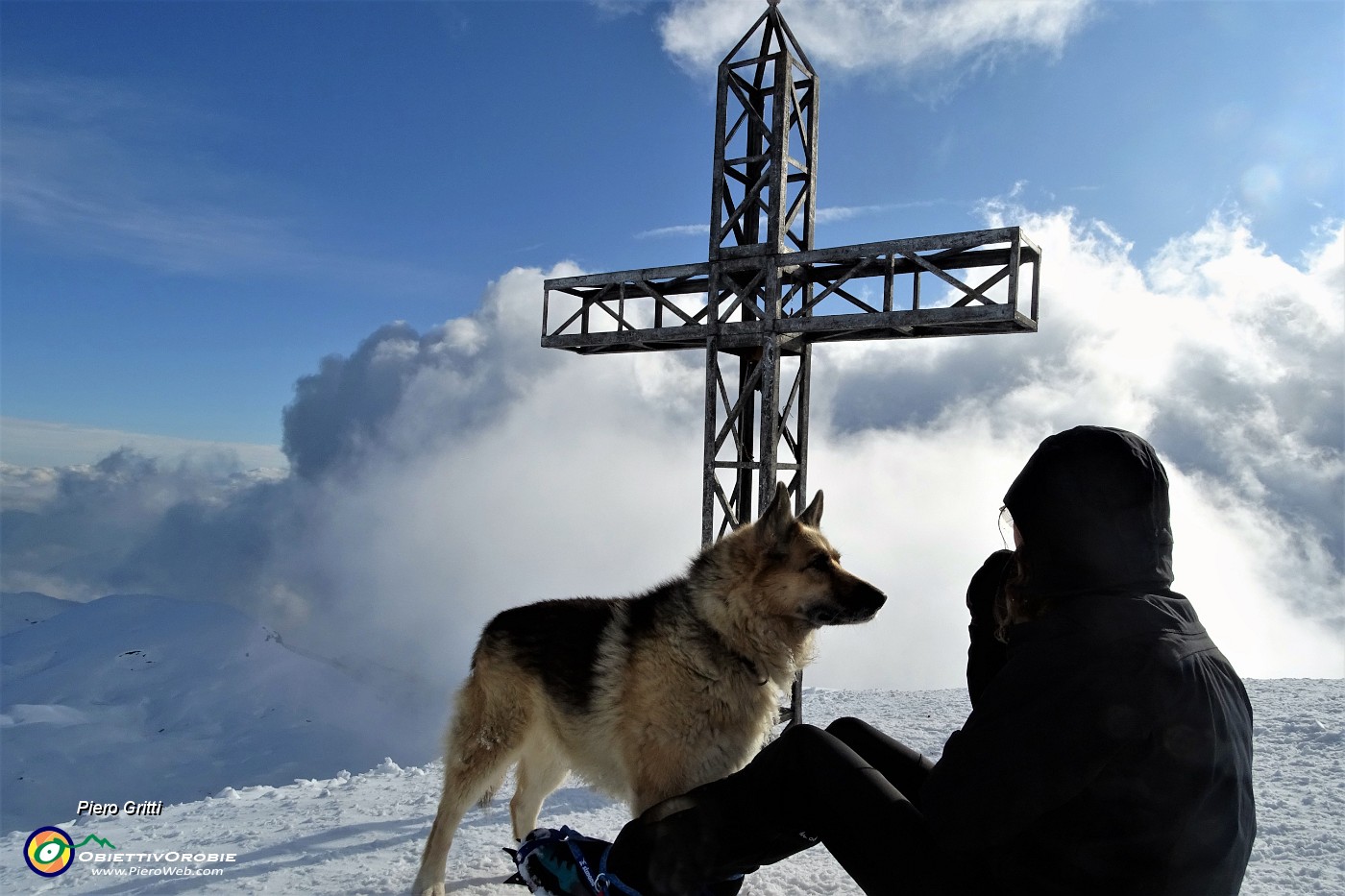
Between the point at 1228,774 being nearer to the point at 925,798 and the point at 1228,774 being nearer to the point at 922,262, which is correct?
the point at 925,798

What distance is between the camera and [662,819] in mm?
2902

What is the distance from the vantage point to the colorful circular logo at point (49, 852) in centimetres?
486

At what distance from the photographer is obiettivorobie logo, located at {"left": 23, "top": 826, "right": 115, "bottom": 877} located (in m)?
4.87

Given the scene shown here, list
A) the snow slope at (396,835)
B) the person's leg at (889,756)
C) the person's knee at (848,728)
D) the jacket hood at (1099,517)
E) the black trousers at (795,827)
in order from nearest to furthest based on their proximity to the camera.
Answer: the jacket hood at (1099,517), the black trousers at (795,827), the person's leg at (889,756), the person's knee at (848,728), the snow slope at (396,835)

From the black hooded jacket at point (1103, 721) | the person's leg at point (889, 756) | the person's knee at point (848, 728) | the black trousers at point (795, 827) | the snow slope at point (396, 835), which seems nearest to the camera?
the black hooded jacket at point (1103, 721)

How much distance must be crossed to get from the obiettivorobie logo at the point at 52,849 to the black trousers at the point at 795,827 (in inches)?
160

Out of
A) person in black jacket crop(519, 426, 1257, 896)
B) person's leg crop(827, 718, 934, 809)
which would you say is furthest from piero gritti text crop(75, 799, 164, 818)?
person in black jacket crop(519, 426, 1257, 896)

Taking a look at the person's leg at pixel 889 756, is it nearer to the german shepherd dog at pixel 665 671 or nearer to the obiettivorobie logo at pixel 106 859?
the german shepherd dog at pixel 665 671

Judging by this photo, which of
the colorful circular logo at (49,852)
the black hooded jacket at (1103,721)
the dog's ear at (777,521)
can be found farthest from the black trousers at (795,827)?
the colorful circular logo at (49,852)

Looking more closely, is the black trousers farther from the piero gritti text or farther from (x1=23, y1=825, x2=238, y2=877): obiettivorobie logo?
the piero gritti text

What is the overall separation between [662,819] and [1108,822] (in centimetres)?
150

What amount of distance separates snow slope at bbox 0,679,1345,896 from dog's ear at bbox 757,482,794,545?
1.89m

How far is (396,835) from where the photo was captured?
5605 millimetres

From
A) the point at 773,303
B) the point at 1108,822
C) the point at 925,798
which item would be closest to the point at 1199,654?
the point at 1108,822
